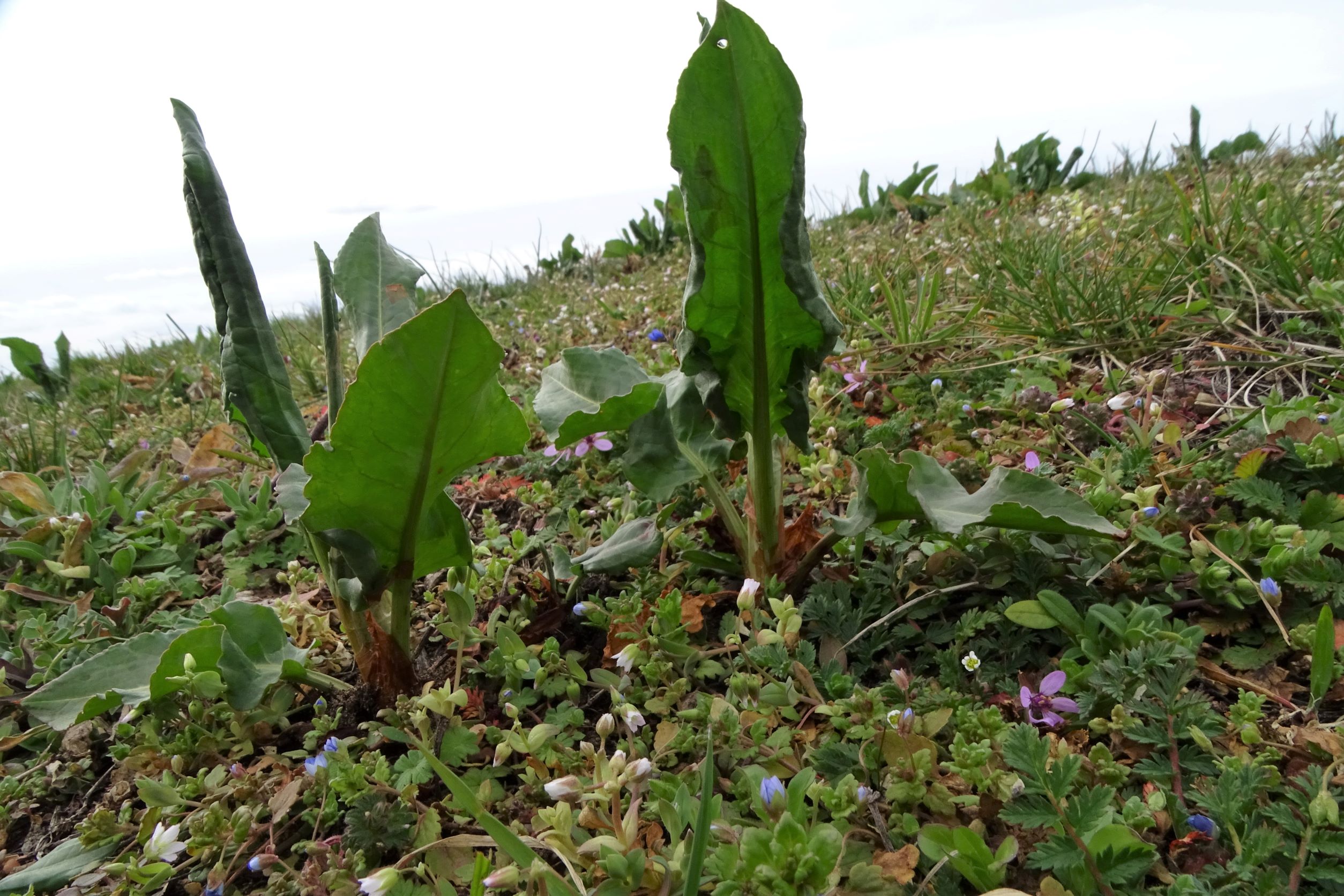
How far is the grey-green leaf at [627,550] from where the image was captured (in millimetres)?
1831

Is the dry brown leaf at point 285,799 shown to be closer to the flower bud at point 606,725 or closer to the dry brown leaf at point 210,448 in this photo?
the flower bud at point 606,725

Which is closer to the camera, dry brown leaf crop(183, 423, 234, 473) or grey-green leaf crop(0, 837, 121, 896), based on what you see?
grey-green leaf crop(0, 837, 121, 896)

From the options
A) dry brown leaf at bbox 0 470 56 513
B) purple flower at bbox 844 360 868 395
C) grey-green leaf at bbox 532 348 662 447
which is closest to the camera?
grey-green leaf at bbox 532 348 662 447

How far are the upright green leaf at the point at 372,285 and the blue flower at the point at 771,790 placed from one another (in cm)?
116

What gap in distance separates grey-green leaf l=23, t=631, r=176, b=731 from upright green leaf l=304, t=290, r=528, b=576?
528 mm

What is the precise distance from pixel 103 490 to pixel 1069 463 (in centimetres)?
308

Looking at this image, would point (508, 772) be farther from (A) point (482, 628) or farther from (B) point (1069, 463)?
(B) point (1069, 463)

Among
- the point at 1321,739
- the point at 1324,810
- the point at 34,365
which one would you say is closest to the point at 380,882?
the point at 1324,810

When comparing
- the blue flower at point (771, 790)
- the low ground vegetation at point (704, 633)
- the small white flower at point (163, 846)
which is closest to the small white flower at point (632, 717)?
the low ground vegetation at point (704, 633)

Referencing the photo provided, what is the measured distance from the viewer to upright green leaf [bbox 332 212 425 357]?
5.61 feet

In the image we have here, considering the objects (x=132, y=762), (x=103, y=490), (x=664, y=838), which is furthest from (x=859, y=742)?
(x=103, y=490)

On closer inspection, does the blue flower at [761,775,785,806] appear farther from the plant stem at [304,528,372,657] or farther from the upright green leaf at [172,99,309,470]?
the upright green leaf at [172,99,309,470]

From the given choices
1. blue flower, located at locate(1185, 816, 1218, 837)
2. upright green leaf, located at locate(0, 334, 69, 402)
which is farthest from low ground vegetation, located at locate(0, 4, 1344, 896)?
upright green leaf, located at locate(0, 334, 69, 402)

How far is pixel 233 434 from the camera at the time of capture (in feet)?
11.5
